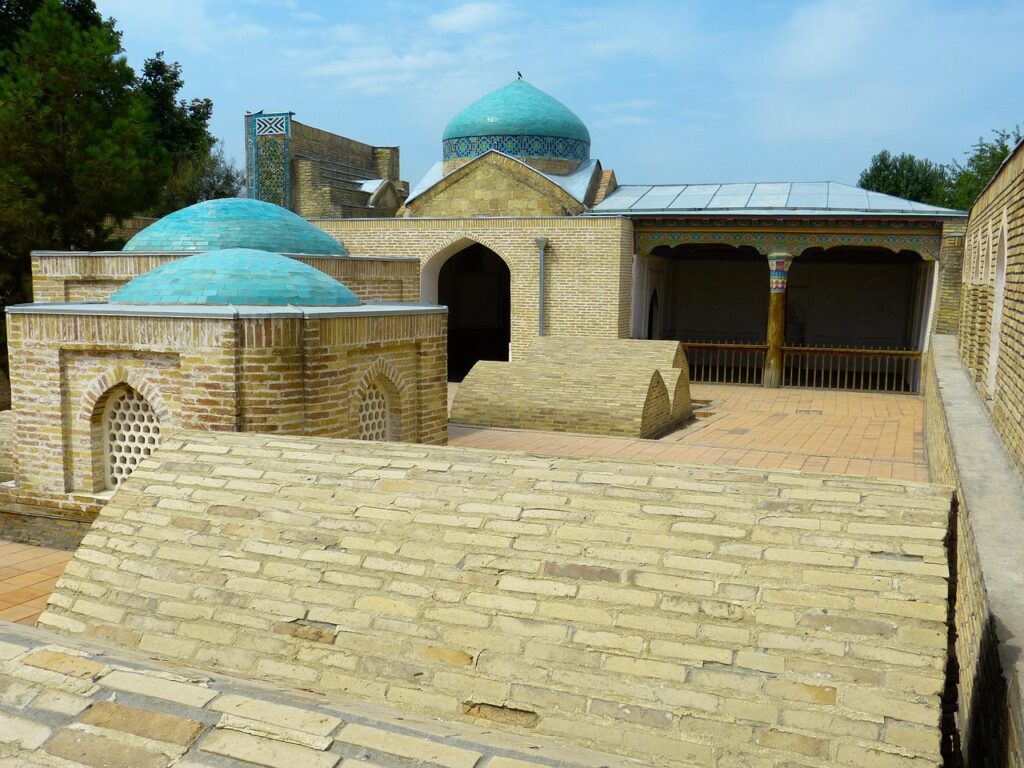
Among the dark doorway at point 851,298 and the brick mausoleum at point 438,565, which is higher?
the dark doorway at point 851,298

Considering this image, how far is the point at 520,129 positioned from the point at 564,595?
16.1 metres

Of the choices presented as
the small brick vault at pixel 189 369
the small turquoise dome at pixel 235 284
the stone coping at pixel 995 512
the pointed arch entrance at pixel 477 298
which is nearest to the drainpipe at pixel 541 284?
the pointed arch entrance at pixel 477 298

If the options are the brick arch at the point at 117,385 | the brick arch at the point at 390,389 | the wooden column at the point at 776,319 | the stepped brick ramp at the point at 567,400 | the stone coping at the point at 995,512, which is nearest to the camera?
the stone coping at the point at 995,512

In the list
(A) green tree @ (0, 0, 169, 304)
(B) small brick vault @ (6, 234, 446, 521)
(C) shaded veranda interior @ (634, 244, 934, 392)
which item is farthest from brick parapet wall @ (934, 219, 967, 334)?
(A) green tree @ (0, 0, 169, 304)

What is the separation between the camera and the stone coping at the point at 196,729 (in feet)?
6.30

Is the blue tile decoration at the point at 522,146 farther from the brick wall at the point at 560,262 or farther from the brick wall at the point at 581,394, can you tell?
the brick wall at the point at 581,394

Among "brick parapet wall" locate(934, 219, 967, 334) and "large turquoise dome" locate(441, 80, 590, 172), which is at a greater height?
"large turquoise dome" locate(441, 80, 590, 172)

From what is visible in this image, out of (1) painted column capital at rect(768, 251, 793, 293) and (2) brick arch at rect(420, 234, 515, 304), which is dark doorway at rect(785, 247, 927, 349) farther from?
(2) brick arch at rect(420, 234, 515, 304)

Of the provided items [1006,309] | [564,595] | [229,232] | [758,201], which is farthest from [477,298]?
[564,595]

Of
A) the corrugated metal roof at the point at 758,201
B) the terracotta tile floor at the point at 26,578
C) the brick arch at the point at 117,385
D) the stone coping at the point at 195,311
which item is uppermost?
the corrugated metal roof at the point at 758,201

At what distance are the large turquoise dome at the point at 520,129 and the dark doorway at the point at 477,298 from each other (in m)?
3.64

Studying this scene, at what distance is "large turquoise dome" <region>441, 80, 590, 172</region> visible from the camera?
18.0m

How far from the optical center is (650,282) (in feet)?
58.4

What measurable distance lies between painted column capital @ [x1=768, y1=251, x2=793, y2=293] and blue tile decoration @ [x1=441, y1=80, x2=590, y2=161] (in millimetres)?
5119
